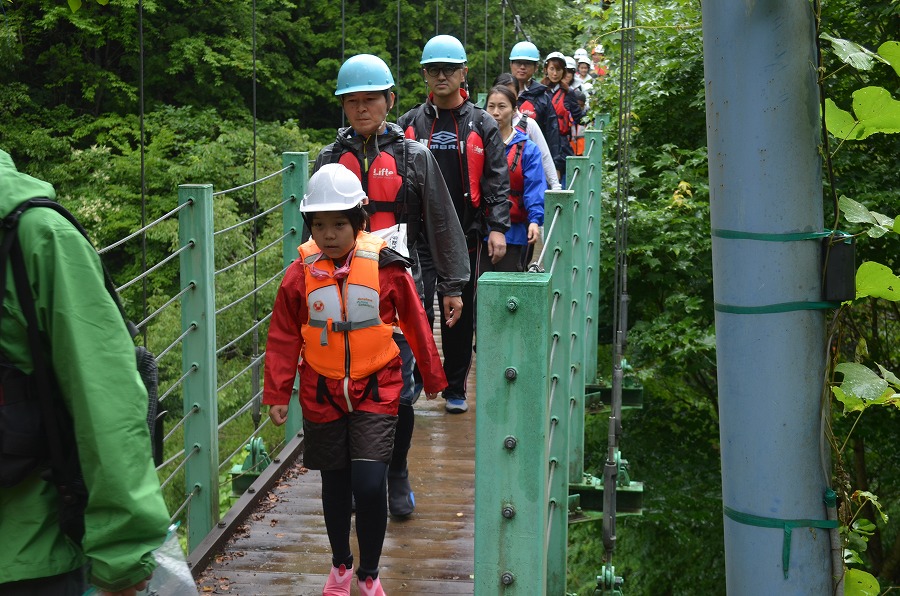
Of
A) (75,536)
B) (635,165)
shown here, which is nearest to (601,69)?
(635,165)

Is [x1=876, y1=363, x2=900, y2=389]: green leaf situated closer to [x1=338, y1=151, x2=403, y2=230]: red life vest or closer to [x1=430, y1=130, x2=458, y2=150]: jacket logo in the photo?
[x1=338, y1=151, x2=403, y2=230]: red life vest

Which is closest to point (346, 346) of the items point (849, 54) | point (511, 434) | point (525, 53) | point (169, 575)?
point (511, 434)

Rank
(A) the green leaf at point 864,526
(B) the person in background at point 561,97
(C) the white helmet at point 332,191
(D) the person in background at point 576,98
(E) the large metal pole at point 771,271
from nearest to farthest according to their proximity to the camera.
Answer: (E) the large metal pole at point 771,271, (A) the green leaf at point 864,526, (C) the white helmet at point 332,191, (B) the person in background at point 561,97, (D) the person in background at point 576,98

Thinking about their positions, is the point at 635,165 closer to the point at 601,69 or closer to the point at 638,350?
the point at 638,350

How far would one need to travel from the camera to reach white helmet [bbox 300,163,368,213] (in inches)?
117

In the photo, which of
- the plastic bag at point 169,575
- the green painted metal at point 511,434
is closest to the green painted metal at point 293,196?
the green painted metal at point 511,434

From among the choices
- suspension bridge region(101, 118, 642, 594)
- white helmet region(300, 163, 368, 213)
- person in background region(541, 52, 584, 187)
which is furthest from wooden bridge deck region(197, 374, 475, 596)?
person in background region(541, 52, 584, 187)

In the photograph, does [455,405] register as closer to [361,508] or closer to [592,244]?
[592,244]

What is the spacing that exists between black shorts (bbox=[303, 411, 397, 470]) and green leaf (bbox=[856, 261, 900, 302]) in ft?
5.23

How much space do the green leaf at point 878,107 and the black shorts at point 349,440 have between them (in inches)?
66.2

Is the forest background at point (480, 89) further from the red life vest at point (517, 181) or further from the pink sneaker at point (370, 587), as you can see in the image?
the pink sneaker at point (370, 587)

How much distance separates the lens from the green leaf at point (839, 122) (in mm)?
1597

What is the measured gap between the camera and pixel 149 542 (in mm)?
1609

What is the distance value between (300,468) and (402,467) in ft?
2.65
